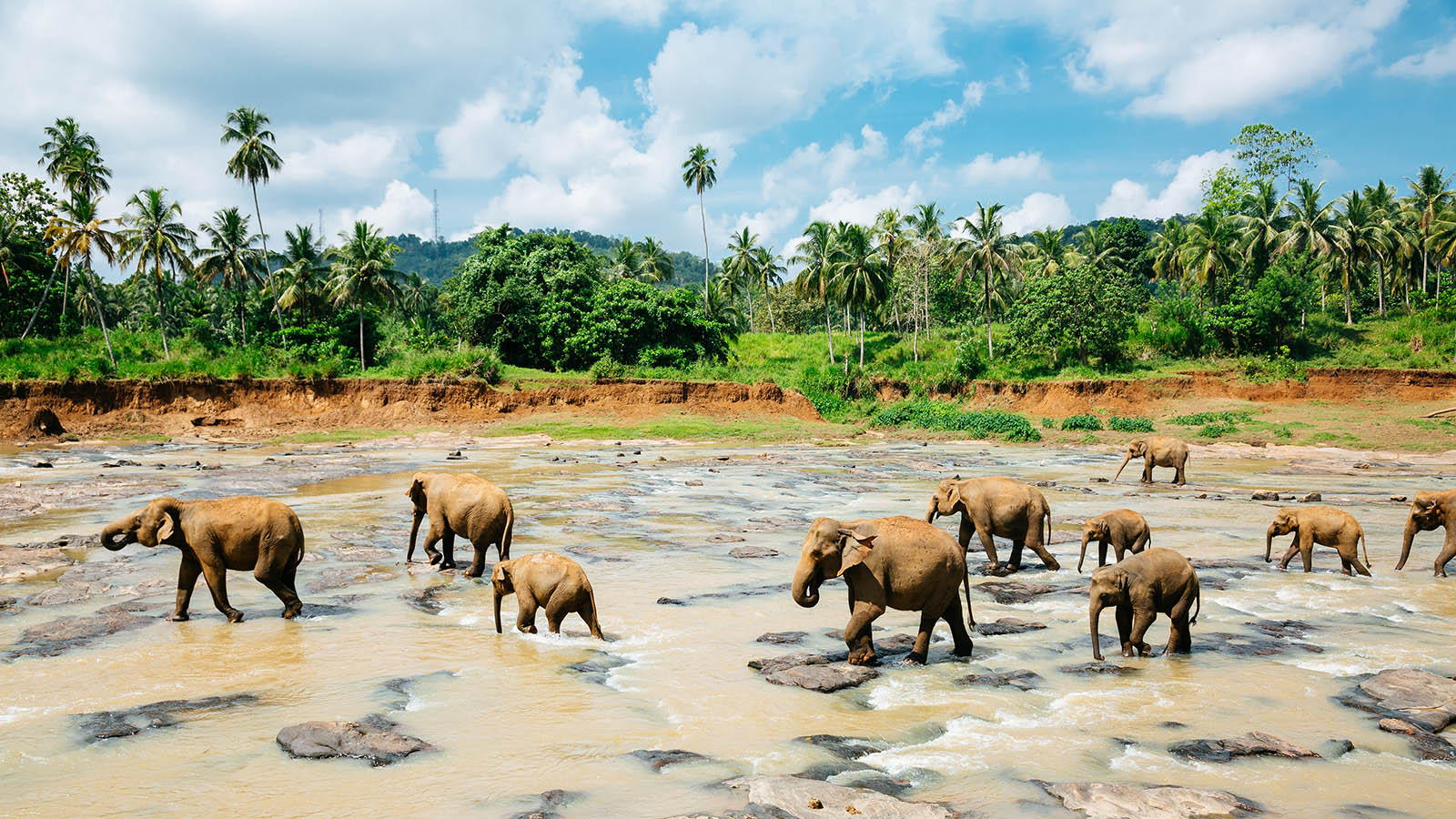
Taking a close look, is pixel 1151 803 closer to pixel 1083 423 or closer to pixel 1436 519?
pixel 1436 519

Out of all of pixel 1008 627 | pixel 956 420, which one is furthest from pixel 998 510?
pixel 956 420

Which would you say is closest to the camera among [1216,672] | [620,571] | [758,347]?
[1216,672]

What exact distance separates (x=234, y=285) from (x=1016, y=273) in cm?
5796

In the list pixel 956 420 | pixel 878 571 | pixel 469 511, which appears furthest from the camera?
pixel 956 420

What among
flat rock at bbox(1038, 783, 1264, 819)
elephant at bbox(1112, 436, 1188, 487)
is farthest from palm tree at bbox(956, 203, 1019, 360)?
flat rock at bbox(1038, 783, 1264, 819)

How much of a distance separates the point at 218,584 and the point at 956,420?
42563mm

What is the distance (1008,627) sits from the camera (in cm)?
1029

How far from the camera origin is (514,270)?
56.8 metres

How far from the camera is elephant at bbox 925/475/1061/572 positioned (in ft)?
42.1

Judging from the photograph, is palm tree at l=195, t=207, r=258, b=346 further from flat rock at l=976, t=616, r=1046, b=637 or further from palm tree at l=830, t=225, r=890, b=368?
flat rock at l=976, t=616, r=1046, b=637

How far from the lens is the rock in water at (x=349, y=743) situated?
6.65 meters

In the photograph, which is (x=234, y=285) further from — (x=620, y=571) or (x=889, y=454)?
(x=620, y=571)

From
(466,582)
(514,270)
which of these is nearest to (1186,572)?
(466,582)

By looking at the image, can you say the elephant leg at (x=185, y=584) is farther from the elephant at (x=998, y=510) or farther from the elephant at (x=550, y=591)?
the elephant at (x=998, y=510)
